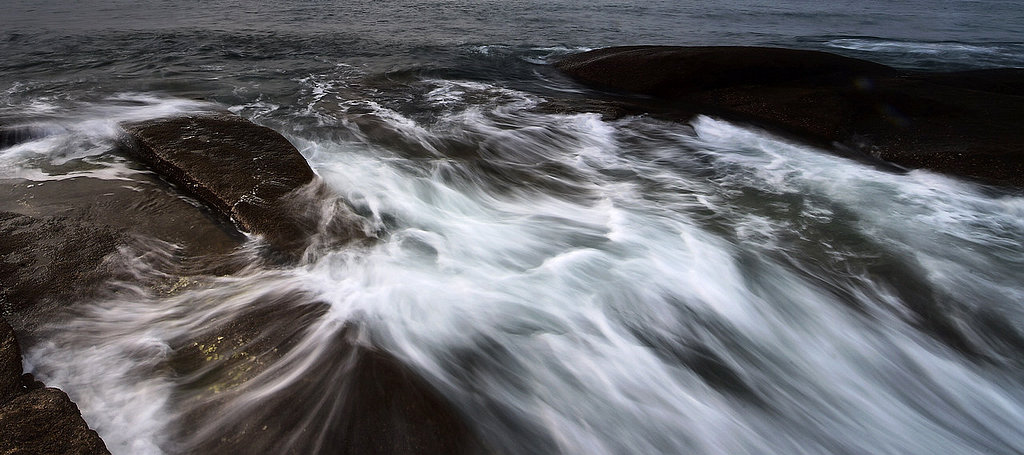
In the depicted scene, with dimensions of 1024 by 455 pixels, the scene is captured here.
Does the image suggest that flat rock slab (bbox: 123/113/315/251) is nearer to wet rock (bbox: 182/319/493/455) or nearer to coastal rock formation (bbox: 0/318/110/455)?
wet rock (bbox: 182/319/493/455)

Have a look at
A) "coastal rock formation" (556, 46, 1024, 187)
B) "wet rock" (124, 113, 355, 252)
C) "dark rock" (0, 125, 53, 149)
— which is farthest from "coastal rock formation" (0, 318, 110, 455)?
"coastal rock formation" (556, 46, 1024, 187)

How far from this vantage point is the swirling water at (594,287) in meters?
2.58

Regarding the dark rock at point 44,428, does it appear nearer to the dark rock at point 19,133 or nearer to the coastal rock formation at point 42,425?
the coastal rock formation at point 42,425

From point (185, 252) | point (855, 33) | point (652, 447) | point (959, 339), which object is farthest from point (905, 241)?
point (855, 33)

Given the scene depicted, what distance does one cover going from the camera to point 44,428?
1.84 metres

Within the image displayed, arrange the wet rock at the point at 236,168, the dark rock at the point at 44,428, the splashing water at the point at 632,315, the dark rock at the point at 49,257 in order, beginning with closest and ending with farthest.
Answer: the dark rock at the point at 44,428, the splashing water at the point at 632,315, the dark rock at the point at 49,257, the wet rock at the point at 236,168

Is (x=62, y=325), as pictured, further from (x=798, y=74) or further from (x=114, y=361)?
(x=798, y=74)

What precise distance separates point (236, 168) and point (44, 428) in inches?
102

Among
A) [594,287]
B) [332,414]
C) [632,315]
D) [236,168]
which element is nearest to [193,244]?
[236,168]

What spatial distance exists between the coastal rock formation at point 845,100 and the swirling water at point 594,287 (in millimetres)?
514

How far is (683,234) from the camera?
4.34m

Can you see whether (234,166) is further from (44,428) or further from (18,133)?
(18,133)

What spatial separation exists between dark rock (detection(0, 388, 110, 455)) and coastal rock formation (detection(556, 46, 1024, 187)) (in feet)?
22.1

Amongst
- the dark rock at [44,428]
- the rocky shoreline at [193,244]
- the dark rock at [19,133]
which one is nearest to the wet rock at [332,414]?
the rocky shoreline at [193,244]
